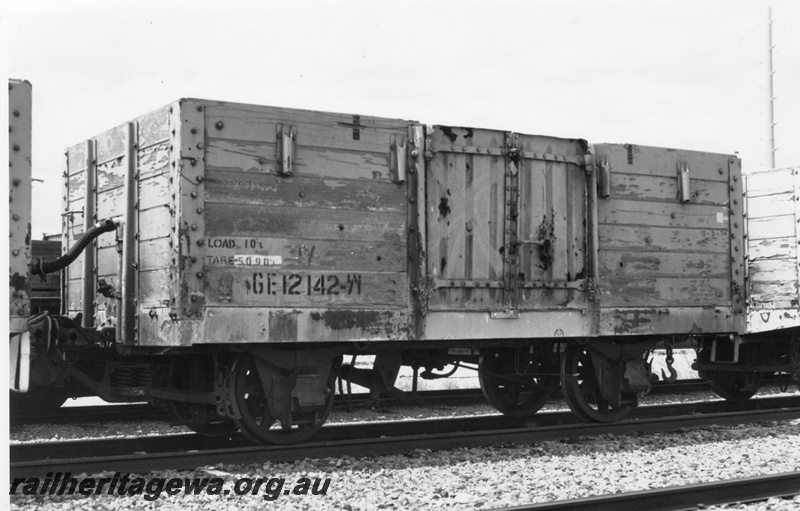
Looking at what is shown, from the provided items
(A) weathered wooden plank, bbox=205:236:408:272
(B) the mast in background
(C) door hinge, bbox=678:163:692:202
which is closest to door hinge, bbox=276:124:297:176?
(A) weathered wooden plank, bbox=205:236:408:272

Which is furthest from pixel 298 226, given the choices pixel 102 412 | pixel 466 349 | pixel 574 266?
pixel 102 412

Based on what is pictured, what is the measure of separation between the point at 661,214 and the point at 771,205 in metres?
3.25

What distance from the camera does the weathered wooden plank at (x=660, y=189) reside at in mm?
10375

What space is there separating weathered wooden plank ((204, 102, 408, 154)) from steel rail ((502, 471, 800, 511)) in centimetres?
402

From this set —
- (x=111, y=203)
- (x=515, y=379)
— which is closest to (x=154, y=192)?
(x=111, y=203)

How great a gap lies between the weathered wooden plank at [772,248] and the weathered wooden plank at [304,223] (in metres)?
6.47

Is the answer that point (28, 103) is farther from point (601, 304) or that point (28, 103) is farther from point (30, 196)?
point (601, 304)

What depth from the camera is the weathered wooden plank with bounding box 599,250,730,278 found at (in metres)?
10.2

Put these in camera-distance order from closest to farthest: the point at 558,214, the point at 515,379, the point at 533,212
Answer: the point at 533,212 → the point at 558,214 → the point at 515,379

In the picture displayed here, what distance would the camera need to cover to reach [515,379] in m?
10.2

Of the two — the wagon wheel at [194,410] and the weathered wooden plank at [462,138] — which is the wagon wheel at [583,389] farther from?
the wagon wheel at [194,410]

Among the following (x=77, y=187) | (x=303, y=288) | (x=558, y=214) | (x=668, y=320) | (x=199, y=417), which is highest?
(x=77, y=187)

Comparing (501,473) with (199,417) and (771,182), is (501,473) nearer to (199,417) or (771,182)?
(199,417)

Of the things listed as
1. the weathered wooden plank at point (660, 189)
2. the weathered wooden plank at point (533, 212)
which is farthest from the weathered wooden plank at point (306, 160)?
the weathered wooden plank at point (660, 189)
